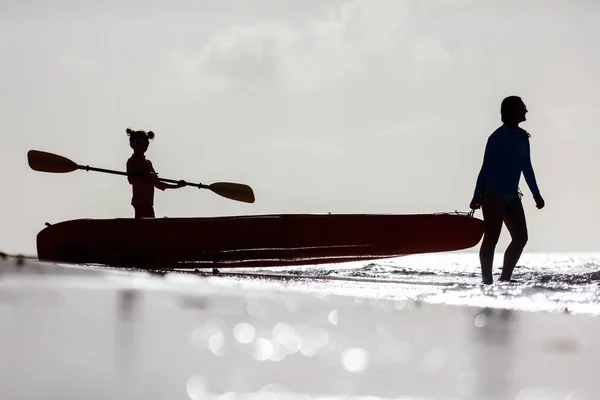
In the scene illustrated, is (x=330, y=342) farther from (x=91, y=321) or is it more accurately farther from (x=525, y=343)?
(x=91, y=321)

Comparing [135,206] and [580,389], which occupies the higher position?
[135,206]

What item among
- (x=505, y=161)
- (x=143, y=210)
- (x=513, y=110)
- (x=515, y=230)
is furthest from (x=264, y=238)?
(x=513, y=110)

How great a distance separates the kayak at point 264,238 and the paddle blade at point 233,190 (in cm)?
99

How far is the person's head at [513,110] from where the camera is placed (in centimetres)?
891

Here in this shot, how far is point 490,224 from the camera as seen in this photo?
8906 mm

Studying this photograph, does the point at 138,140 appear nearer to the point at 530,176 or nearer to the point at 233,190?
the point at 233,190

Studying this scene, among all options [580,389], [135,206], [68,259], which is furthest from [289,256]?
[580,389]

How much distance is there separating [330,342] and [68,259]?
8528 millimetres

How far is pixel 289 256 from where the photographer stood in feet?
37.7

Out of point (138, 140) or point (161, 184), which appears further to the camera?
point (138, 140)

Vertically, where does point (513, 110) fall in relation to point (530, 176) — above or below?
above

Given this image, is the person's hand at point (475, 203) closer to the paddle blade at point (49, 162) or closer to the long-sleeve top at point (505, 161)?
the long-sleeve top at point (505, 161)

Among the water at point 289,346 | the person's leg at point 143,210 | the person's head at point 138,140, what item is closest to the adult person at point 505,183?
the water at point 289,346

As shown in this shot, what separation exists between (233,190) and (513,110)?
4566 millimetres
